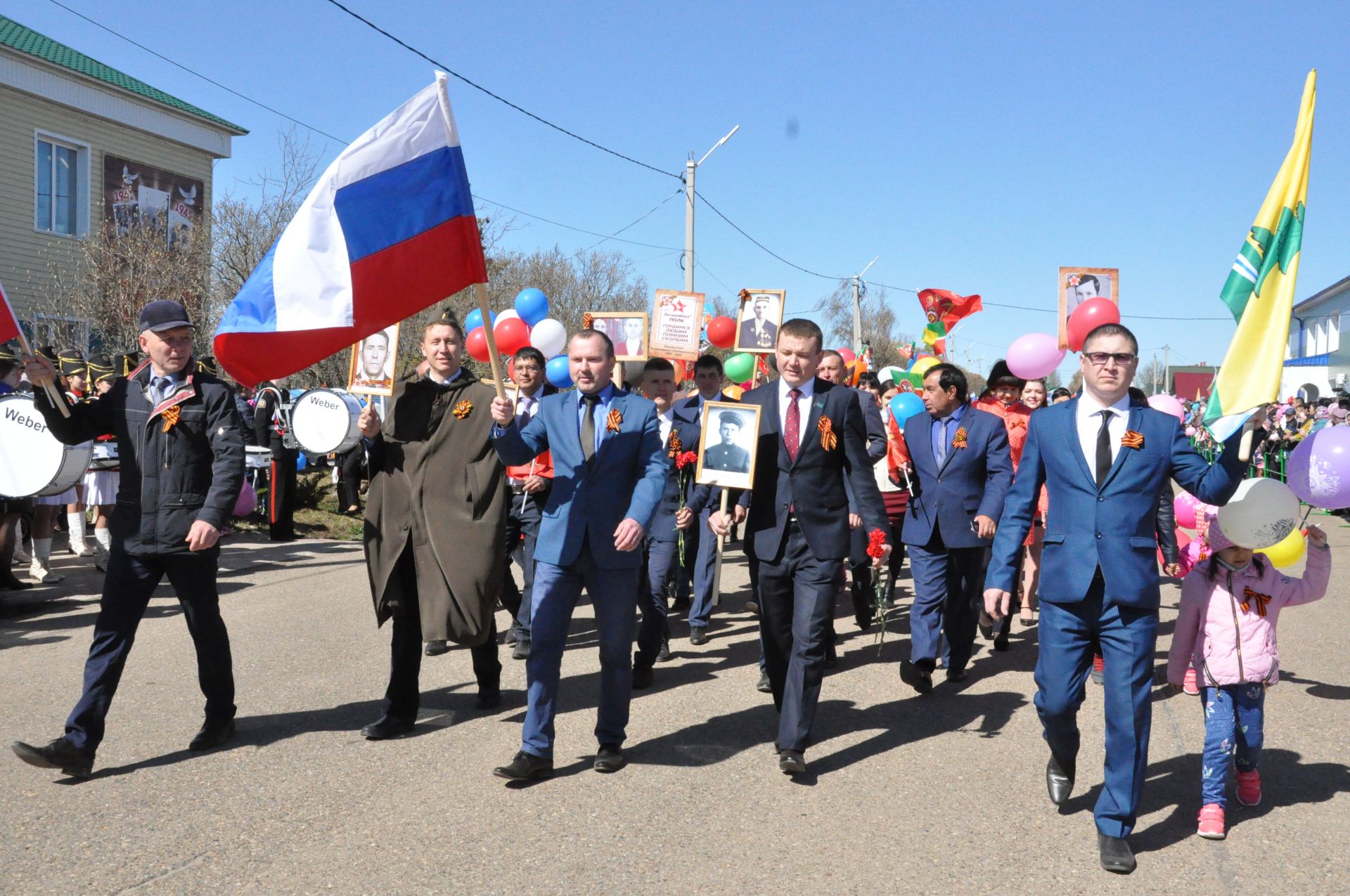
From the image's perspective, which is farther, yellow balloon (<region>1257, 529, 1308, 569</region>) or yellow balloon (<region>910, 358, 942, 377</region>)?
yellow balloon (<region>910, 358, 942, 377</region>)

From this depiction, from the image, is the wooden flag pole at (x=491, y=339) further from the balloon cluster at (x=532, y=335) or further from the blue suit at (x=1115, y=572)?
the balloon cluster at (x=532, y=335)

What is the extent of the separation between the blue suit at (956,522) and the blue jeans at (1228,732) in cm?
214

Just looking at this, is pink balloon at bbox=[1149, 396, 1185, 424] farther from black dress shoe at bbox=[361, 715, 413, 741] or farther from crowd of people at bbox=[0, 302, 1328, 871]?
black dress shoe at bbox=[361, 715, 413, 741]

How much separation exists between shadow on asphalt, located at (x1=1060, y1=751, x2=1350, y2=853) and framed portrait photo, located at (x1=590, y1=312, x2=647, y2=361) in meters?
6.73

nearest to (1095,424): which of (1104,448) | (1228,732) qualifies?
(1104,448)

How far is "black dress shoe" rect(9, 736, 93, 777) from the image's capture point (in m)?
5.04

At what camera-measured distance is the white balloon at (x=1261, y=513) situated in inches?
180

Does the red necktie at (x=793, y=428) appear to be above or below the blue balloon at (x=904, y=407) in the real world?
below

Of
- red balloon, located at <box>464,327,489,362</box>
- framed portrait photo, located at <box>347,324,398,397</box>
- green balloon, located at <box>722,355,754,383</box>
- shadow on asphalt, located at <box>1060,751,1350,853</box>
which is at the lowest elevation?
shadow on asphalt, located at <box>1060,751,1350,853</box>

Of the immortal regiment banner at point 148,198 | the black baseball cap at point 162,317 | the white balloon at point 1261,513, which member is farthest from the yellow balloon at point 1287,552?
the immortal regiment banner at point 148,198

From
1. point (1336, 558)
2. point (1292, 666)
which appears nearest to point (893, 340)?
point (1336, 558)

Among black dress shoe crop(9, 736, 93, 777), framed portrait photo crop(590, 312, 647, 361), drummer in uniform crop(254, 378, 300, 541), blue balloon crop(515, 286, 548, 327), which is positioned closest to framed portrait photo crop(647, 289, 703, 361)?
framed portrait photo crop(590, 312, 647, 361)

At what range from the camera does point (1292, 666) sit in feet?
25.3

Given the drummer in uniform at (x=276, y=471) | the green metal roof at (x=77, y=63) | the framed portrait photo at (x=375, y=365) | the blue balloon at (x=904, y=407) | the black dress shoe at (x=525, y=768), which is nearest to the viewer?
the black dress shoe at (x=525, y=768)
